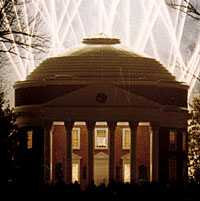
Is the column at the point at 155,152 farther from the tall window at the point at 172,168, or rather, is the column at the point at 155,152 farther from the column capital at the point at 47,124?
the column capital at the point at 47,124

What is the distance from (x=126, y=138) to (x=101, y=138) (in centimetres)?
267

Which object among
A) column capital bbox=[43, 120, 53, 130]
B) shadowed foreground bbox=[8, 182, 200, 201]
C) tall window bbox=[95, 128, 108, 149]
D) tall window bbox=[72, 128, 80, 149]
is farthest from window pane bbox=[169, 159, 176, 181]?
shadowed foreground bbox=[8, 182, 200, 201]

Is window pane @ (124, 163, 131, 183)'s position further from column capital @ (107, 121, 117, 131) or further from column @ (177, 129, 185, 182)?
column capital @ (107, 121, 117, 131)

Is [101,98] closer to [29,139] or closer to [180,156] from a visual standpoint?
[29,139]

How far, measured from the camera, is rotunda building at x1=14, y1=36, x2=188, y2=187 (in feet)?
352

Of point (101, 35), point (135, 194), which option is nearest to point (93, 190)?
point (135, 194)

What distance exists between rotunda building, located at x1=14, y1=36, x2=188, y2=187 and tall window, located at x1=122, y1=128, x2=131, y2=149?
10 centimetres

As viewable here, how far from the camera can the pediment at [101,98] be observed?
107000 millimetres

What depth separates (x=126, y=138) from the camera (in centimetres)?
11575

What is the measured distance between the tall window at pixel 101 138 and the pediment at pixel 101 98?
24.0 feet

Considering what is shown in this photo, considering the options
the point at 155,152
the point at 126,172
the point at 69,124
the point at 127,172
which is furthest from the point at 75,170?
the point at 155,152

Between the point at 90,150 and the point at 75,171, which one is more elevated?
the point at 90,150

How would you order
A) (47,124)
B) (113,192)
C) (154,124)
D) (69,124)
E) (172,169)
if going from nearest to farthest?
(113,192), (69,124), (47,124), (154,124), (172,169)

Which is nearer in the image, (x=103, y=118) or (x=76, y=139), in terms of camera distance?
(x=103, y=118)
